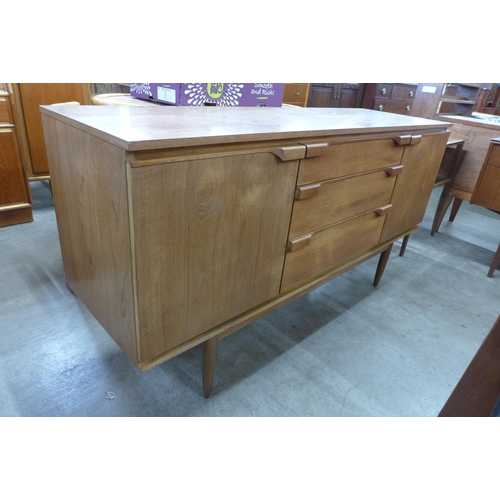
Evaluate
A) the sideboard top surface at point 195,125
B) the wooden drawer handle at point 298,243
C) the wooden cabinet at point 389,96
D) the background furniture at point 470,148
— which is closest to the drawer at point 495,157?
the background furniture at point 470,148

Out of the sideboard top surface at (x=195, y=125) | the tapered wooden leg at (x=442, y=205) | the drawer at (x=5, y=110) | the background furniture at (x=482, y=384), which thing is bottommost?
the tapered wooden leg at (x=442, y=205)

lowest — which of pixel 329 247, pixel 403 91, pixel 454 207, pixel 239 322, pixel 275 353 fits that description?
pixel 275 353

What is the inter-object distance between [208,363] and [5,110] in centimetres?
162

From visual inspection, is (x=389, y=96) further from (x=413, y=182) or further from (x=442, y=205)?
(x=413, y=182)

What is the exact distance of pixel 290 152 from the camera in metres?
0.95

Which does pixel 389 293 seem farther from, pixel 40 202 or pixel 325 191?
pixel 40 202

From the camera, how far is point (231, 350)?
138 centimetres

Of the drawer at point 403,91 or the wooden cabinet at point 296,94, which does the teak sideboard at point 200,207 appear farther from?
the drawer at point 403,91

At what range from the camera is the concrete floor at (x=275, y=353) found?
1.15 metres

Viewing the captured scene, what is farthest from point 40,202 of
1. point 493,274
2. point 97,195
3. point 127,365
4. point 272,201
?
point 493,274

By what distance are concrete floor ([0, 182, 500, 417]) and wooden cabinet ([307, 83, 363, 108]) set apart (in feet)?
9.40

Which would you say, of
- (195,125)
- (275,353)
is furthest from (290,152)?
(275,353)

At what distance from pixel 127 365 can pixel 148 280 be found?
1.90ft

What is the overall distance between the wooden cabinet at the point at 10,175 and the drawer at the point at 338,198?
1.60m
